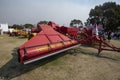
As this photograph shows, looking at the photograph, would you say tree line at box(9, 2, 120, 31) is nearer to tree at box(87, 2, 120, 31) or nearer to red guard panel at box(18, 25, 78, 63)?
tree at box(87, 2, 120, 31)

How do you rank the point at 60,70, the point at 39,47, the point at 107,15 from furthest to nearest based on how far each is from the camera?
the point at 107,15, the point at 60,70, the point at 39,47

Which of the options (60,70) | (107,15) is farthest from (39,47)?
(107,15)

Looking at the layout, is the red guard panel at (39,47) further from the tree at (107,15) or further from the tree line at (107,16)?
the tree at (107,15)

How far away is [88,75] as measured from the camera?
5496mm

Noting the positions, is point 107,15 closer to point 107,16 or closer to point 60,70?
point 107,16

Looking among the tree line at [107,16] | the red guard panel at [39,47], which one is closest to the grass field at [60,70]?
the red guard panel at [39,47]

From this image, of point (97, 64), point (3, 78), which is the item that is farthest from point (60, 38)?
point (3, 78)

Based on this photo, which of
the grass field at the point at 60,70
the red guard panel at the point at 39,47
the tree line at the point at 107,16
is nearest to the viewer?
the red guard panel at the point at 39,47

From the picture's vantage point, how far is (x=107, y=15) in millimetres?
43406

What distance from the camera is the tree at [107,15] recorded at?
131 feet

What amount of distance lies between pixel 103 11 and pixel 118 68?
43151 millimetres

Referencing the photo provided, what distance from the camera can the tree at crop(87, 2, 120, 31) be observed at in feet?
131

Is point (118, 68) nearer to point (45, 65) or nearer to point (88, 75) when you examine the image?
point (88, 75)

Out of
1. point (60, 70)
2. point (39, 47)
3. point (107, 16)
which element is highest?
point (107, 16)
